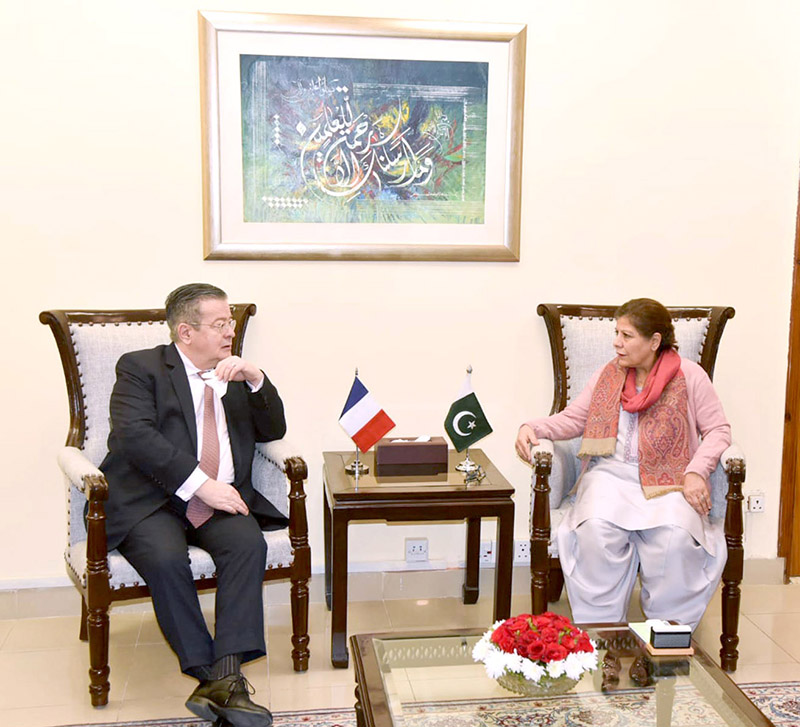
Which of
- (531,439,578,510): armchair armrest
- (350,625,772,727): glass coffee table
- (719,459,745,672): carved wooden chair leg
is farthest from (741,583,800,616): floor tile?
(350,625,772,727): glass coffee table

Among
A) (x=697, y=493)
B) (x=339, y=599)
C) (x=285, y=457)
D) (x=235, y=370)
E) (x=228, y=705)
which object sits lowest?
(x=228, y=705)

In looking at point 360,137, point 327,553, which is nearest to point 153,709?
point 327,553

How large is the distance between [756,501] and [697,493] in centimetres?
99

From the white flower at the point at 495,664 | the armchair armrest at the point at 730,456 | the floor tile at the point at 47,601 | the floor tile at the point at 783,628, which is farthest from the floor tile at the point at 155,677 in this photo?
the floor tile at the point at 783,628

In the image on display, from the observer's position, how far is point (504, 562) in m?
3.18

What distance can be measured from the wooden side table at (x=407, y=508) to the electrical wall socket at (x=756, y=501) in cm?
132

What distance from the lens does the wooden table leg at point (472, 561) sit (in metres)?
3.67

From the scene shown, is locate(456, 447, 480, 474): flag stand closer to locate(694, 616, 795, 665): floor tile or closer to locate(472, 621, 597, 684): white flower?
locate(694, 616, 795, 665): floor tile

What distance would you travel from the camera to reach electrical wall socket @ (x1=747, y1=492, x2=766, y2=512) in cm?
391

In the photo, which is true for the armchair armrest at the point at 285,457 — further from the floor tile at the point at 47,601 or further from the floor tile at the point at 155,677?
the floor tile at the point at 47,601

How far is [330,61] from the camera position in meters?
3.46

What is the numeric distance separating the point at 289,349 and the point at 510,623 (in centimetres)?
171

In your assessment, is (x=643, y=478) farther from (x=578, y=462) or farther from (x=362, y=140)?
(x=362, y=140)

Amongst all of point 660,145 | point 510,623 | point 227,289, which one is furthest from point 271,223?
point 510,623
